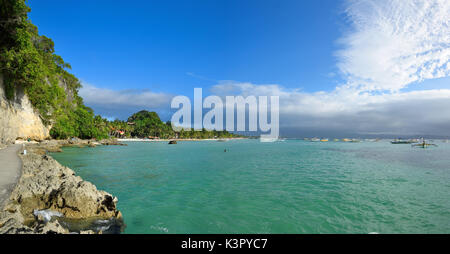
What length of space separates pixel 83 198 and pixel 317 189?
12609 millimetres

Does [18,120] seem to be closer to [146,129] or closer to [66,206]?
[66,206]

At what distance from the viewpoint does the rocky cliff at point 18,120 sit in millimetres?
24589

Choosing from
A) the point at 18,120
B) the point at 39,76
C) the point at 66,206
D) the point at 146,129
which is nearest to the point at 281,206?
the point at 66,206

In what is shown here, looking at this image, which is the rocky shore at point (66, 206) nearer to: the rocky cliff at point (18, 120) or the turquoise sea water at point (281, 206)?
the turquoise sea water at point (281, 206)

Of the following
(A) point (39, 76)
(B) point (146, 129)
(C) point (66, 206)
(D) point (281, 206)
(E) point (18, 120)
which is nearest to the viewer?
(C) point (66, 206)

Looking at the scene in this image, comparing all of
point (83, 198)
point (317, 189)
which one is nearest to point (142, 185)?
point (83, 198)

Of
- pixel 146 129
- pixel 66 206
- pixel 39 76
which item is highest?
pixel 39 76

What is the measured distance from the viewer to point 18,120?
2984 cm

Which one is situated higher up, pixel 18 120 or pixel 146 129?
pixel 146 129

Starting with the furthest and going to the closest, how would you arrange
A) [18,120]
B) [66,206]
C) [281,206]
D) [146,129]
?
[146,129], [18,120], [281,206], [66,206]

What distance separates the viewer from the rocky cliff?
2459cm

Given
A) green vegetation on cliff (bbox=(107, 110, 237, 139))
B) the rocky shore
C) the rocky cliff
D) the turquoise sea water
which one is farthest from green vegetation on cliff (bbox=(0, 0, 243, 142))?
green vegetation on cliff (bbox=(107, 110, 237, 139))

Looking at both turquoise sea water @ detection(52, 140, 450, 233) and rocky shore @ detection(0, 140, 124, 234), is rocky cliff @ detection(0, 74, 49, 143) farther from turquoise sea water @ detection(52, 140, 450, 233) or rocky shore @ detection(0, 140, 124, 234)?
rocky shore @ detection(0, 140, 124, 234)
